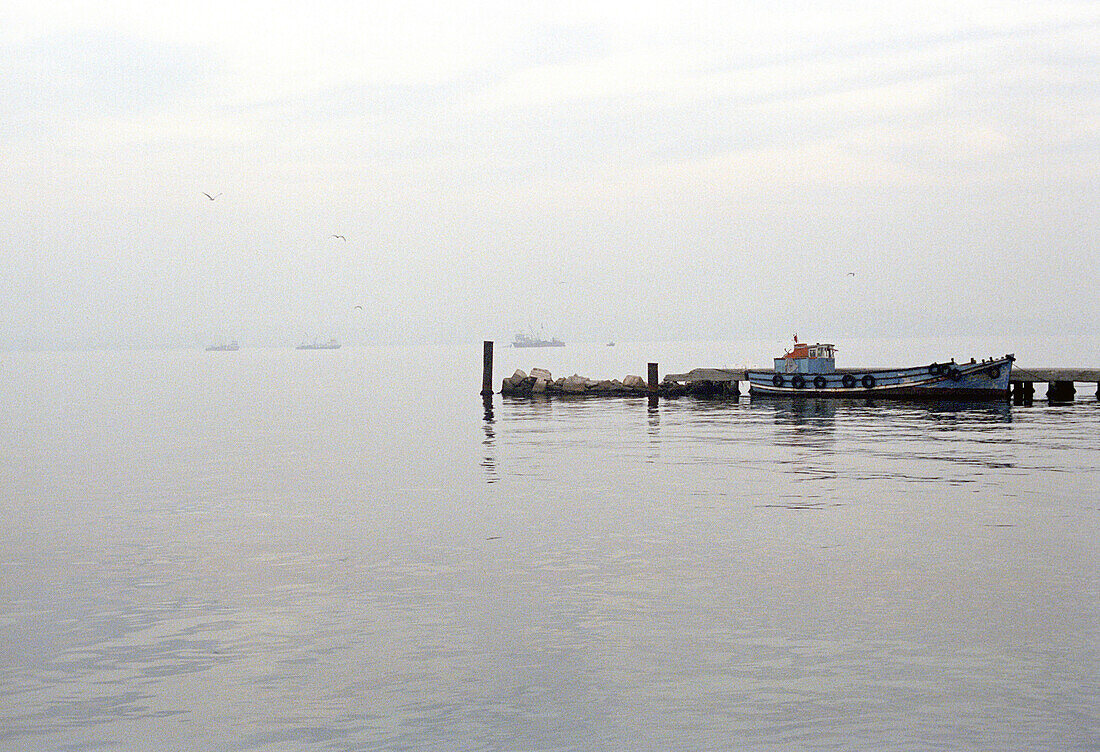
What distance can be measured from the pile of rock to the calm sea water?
43.3 m

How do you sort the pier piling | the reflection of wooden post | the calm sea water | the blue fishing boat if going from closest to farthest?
the calm sea water → the blue fishing boat → the pier piling → the reflection of wooden post

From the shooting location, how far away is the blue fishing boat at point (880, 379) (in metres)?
68.1

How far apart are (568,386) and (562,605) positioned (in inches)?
2646

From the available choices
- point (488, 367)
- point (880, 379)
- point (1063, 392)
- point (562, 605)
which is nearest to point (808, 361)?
point (880, 379)

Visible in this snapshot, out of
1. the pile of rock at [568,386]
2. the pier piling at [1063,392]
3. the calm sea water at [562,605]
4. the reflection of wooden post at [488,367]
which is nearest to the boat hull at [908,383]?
the pier piling at [1063,392]

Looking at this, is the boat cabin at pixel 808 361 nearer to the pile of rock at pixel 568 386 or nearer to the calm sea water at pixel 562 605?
the pile of rock at pixel 568 386

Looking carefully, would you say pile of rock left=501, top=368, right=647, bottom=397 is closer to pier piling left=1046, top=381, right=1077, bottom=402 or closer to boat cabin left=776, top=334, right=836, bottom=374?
boat cabin left=776, top=334, right=836, bottom=374

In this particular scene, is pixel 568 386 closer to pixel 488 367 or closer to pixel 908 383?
pixel 488 367

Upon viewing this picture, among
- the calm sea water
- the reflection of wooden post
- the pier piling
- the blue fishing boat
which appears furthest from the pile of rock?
the calm sea water

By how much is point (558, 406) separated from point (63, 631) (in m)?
58.3

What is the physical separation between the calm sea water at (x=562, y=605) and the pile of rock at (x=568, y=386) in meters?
43.3

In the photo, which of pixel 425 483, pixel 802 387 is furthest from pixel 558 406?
pixel 425 483

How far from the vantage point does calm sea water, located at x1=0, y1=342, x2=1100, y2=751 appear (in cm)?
1199

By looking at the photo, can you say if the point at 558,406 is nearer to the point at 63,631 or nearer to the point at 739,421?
the point at 739,421
